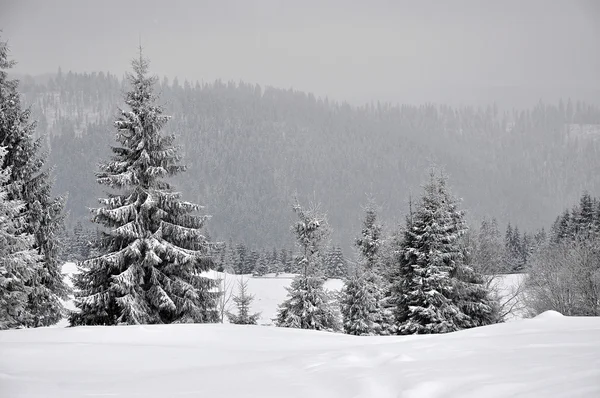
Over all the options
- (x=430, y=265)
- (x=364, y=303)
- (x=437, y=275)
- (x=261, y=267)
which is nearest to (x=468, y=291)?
(x=437, y=275)

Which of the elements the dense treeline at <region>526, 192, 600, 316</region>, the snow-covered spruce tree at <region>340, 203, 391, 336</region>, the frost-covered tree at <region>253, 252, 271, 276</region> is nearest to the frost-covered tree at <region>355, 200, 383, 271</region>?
the snow-covered spruce tree at <region>340, 203, 391, 336</region>

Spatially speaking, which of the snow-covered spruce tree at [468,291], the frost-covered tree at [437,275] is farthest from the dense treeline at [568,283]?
the frost-covered tree at [437,275]

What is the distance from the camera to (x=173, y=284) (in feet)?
47.6

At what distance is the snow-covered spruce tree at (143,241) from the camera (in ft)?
45.6

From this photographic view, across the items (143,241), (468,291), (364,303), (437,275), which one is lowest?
(364,303)

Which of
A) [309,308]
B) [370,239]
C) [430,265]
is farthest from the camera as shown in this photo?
[370,239]

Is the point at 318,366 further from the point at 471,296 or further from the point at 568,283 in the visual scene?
the point at 568,283

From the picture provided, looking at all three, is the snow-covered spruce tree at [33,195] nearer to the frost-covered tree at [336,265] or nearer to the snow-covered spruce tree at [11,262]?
the snow-covered spruce tree at [11,262]

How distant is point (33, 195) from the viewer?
14953 mm

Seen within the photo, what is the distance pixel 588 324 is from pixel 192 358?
6208 mm

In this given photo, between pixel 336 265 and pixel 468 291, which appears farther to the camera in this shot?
pixel 336 265

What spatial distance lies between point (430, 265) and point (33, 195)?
15341mm

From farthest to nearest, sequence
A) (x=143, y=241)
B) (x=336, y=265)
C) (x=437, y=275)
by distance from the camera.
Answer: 1. (x=336, y=265)
2. (x=437, y=275)
3. (x=143, y=241)

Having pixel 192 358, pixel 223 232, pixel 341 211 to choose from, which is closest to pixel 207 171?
pixel 223 232
